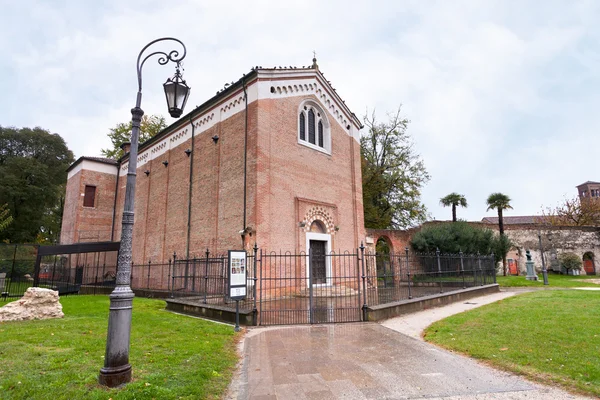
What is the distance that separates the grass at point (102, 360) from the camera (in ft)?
12.7

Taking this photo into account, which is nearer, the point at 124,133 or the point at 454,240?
the point at 454,240

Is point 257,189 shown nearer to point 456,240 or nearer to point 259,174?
point 259,174

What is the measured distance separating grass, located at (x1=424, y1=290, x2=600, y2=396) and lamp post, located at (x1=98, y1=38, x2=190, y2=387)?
5.16 m

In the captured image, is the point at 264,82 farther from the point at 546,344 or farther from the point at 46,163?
the point at 46,163

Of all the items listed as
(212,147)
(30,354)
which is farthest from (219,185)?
(30,354)

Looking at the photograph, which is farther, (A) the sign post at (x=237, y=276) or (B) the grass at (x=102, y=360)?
(A) the sign post at (x=237, y=276)

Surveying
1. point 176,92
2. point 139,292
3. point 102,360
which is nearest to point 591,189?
point 139,292

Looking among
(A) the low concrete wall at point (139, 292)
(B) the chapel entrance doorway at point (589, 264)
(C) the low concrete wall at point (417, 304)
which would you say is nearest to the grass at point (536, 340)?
(C) the low concrete wall at point (417, 304)

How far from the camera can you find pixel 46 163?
116 ft

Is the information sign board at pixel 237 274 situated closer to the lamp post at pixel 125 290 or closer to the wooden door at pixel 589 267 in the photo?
the lamp post at pixel 125 290

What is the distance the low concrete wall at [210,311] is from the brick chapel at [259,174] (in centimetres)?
Answer: 349

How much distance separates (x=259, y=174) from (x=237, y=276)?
6669mm

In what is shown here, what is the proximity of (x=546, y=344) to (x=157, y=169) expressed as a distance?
21.2 m

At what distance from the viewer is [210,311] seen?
9.80 m
